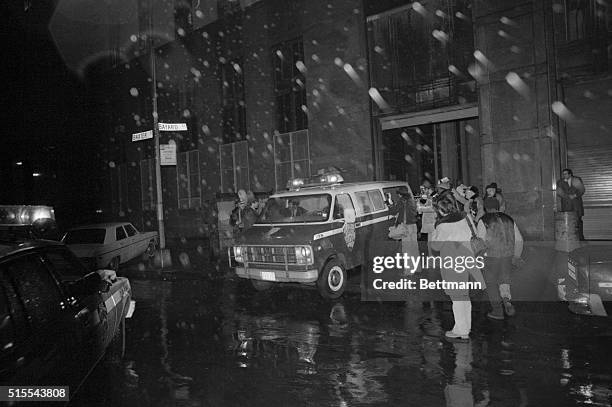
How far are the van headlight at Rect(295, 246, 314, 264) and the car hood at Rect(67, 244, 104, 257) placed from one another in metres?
6.30

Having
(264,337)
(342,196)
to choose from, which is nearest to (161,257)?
(342,196)

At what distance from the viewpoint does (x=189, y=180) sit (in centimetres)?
2433

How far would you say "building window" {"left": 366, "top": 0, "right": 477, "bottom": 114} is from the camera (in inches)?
584

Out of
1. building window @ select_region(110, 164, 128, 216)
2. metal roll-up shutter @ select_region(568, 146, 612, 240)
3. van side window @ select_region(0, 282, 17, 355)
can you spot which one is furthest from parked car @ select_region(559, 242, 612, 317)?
building window @ select_region(110, 164, 128, 216)

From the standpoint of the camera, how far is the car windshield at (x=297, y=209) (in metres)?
9.15

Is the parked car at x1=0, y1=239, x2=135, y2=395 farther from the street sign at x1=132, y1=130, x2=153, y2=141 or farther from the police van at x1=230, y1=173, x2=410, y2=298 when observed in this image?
the street sign at x1=132, y1=130, x2=153, y2=141

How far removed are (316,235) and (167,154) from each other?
7663 millimetres

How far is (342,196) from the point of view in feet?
30.3

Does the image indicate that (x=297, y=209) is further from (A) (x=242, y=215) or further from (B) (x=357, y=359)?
(B) (x=357, y=359)

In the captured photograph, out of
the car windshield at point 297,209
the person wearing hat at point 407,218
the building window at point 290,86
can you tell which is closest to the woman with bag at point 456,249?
the car windshield at point 297,209

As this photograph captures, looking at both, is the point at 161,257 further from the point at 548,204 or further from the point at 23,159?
the point at 23,159

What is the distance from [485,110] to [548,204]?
10.5ft

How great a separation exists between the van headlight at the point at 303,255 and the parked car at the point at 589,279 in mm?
3942

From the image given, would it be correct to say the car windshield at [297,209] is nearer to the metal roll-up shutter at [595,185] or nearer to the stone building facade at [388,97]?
the stone building facade at [388,97]
